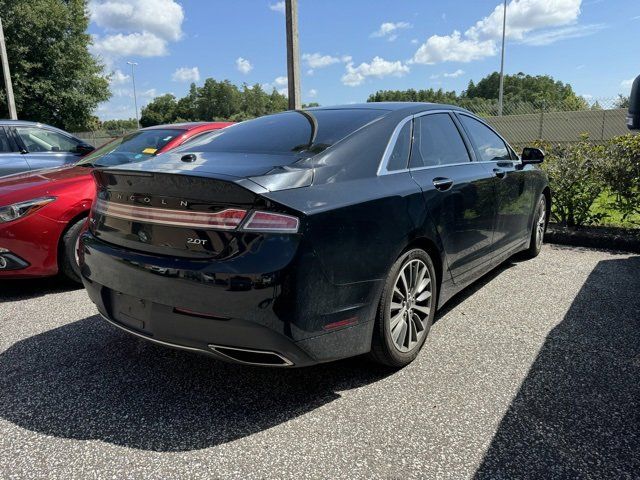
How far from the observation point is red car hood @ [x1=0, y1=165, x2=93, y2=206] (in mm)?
4320

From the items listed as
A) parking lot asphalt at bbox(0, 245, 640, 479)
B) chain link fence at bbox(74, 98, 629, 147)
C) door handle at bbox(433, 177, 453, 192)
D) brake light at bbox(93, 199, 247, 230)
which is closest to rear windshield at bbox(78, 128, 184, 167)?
parking lot asphalt at bbox(0, 245, 640, 479)

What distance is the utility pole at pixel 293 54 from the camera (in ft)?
24.5

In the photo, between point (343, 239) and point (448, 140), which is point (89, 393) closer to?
point (343, 239)

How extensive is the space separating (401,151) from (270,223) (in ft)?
3.95

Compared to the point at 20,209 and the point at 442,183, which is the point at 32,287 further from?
the point at 442,183

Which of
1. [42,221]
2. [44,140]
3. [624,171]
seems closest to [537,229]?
[624,171]

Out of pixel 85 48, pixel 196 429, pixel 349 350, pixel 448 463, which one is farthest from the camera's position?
pixel 85 48

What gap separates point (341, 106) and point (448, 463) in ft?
8.01

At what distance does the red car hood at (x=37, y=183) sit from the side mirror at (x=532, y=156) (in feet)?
12.8

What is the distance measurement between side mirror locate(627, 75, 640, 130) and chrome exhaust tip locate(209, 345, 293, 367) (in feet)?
7.39

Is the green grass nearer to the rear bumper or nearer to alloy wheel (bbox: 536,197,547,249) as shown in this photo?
alloy wheel (bbox: 536,197,547,249)

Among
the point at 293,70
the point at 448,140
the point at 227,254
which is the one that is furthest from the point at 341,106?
the point at 293,70

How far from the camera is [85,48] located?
27.8m

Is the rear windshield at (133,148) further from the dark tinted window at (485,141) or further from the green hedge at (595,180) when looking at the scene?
the green hedge at (595,180)
